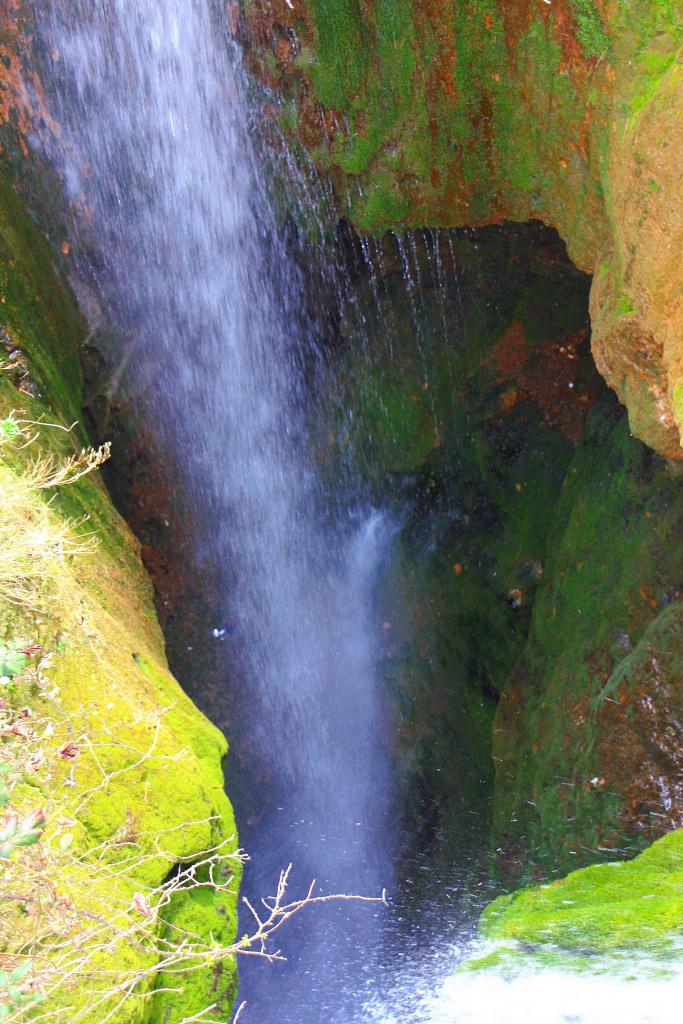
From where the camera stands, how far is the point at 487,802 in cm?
632

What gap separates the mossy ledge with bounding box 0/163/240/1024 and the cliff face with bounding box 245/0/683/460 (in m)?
2.24

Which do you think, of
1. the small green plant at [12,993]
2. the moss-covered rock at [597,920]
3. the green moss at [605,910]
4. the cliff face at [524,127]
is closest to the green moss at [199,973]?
the small green plant at [12,993]

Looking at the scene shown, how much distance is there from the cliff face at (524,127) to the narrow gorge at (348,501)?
0.02 meters

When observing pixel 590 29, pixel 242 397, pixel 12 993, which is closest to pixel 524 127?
pixel 590 29

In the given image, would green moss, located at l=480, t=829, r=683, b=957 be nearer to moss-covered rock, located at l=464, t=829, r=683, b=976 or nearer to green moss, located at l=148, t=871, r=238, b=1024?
moss-covered rock, located at l=464, t=829, r=683, b=976

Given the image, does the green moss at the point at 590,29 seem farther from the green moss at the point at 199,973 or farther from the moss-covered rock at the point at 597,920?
the green moss at the point at 199,973

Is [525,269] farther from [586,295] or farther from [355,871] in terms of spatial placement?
[355,871]

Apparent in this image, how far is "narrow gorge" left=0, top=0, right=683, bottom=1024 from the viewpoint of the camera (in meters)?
3.46

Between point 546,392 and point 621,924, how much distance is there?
13.8 ft

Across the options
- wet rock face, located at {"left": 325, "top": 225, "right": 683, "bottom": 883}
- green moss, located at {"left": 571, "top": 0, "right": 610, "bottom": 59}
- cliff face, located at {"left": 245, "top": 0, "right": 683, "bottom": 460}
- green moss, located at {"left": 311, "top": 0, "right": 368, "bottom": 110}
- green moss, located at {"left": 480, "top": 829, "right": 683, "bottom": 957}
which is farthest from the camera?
wet rock face, located at {"left": 325, "top": 225, "right": 683, "bottom": 883}

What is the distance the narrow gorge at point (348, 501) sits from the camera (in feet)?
11.3

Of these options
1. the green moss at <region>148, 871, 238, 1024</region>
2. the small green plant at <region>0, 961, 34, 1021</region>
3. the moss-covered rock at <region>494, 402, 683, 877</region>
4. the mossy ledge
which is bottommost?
the moss-covered rock at <region>494, 402, 683, 877</region>

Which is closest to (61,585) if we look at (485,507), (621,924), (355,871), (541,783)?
(621,924)

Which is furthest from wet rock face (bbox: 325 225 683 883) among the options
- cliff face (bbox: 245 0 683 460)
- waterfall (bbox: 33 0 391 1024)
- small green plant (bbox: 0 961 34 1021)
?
small green plant (bbox: 0 961 34 1021)
